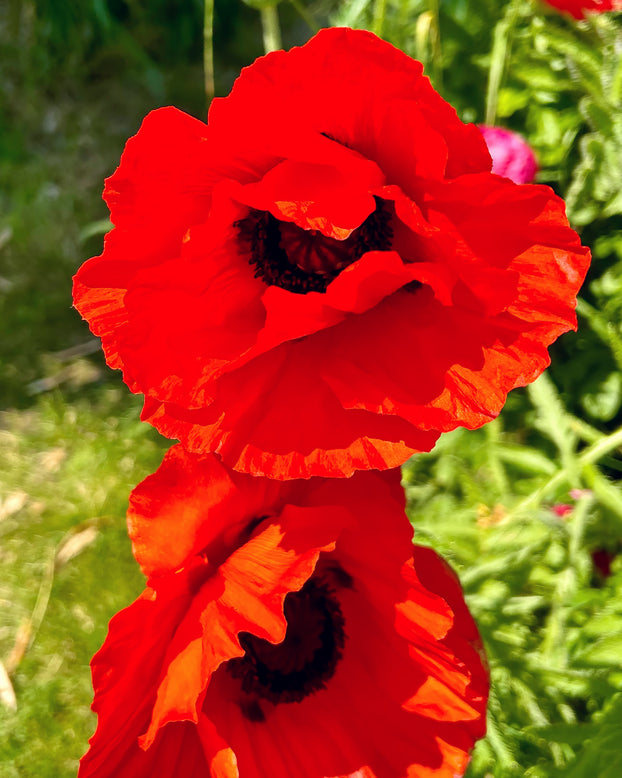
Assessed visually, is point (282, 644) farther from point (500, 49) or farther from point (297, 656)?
point (500, 49)

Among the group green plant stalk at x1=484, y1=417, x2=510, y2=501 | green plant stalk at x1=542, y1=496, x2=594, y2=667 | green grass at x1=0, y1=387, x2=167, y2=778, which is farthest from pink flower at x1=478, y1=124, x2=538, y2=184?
green grass at x1=0, y1=387, x2=167, y2=778

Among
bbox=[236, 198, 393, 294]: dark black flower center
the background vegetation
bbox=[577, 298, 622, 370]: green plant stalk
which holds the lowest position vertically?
the background vegetation

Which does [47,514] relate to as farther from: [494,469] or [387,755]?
[387,755]

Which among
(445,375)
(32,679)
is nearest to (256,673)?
(445,375)

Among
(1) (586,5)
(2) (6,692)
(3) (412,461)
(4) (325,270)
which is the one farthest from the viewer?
(2) (6,692)

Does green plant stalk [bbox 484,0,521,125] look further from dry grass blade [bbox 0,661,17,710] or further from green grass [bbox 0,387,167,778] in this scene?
dry grass blade [bbox 0,661,17,710]

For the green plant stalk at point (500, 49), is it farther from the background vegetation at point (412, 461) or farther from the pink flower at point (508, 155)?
the pink flower at point (508, 155)

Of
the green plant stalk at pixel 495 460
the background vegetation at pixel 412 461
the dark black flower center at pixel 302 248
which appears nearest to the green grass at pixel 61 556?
the background vegetation at pixel 412 461

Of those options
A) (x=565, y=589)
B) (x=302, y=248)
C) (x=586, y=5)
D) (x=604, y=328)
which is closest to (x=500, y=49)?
(x=586, y=5)
